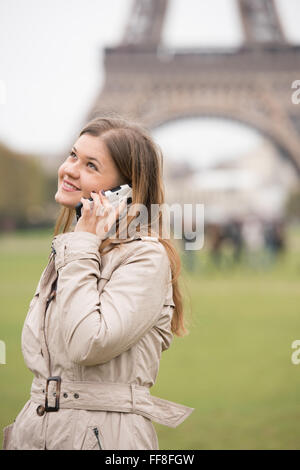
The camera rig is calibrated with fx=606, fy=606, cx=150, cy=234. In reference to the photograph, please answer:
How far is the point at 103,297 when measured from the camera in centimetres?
133

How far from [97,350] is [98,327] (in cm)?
5

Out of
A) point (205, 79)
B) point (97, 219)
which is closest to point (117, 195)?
point (97, 219)

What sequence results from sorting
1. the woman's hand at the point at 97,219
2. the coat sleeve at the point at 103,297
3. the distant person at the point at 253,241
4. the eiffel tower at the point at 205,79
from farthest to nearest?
the eiffel tower at the point at 205,79
the distant person at the point at 253,241
the woman's hand at the point at 97,219
the coat sleeve at the point at 103,297

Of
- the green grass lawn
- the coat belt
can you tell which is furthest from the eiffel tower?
the coat belt

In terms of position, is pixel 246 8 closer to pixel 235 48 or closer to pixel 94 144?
pixel 235 48

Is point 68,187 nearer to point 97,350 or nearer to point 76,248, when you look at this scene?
point 76,248

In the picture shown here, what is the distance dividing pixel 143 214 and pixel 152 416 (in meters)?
0.49

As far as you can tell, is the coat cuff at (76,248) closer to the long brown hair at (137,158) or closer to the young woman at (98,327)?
the young woman at (98,327)

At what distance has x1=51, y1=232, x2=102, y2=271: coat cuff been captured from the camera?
4.45ft

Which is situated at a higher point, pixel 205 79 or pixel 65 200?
pixel 205 79

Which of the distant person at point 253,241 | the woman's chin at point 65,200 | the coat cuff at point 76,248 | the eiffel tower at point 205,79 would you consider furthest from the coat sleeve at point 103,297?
the eiffel tower at point 205,79

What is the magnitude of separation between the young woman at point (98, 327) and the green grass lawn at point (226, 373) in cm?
23

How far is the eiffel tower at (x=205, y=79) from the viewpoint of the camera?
20.6 meters

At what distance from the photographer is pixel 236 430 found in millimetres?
3508
